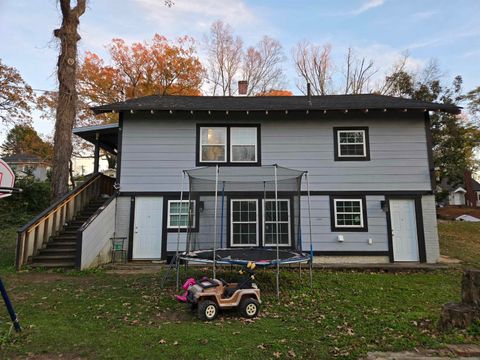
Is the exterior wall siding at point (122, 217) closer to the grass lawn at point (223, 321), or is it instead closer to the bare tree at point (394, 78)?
the grass lawn at point (223, 321)

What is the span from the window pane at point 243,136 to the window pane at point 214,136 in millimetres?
261

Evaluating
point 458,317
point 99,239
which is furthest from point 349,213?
point 99,239

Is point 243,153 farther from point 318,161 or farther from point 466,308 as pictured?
point 466,308

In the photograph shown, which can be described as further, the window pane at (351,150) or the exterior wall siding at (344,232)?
the window pane at (351,150)

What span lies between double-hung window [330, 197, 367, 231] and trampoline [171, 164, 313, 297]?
94 cm

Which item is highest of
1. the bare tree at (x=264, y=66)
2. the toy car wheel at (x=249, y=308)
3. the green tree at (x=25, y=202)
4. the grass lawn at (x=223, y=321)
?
the bare tree at (x=264, y=66)

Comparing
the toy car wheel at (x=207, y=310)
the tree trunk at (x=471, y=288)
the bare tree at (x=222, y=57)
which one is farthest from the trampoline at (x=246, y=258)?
the bare tree at (x=222, y=57)

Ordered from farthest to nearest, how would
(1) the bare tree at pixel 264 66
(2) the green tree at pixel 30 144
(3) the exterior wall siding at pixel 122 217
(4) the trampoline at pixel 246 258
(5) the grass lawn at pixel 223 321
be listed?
(1) the bare tree at pixel 264 66 < (2) the green tree at pixel 30 144 < (3) the exterior wall siding at pixel 122 217 < (4) the trampoline at pixel 246 258 < (5) the grass lawn at pixel 223 321

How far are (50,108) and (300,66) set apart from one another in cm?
1801

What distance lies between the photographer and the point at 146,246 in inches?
346

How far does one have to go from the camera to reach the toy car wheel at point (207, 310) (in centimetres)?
429

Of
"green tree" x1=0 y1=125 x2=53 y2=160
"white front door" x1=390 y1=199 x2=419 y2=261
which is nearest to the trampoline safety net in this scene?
"white front door" x1=390 y1=199 x2=419 y2=261

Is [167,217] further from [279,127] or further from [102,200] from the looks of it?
[279,127]

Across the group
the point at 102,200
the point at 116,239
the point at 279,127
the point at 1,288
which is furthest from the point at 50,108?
the point at 1,288
